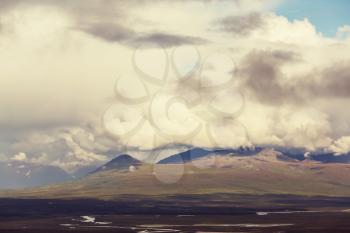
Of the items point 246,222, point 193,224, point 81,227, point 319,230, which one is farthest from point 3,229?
point 319,230

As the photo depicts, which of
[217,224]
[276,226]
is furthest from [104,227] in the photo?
[276,226]

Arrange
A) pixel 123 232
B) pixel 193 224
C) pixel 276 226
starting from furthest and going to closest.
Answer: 1. pixel 193 224
2. pixel 276 226
3. pixel 123 232

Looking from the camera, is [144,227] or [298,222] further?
[298,222]

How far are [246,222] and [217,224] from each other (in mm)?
10778

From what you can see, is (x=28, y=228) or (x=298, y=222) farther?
(x=298, y=222)

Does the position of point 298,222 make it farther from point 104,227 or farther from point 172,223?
point 104,227

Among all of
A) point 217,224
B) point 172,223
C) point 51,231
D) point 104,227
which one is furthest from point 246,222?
point 51,231

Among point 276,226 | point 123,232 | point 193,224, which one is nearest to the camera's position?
point 123,232

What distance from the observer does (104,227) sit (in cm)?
18350

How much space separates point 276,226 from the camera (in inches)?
7121

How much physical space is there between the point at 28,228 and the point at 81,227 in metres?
15.5

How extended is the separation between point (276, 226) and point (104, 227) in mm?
48302

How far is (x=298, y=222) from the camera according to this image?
655 ft

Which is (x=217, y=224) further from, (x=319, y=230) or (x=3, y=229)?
(x=3, y=229)
